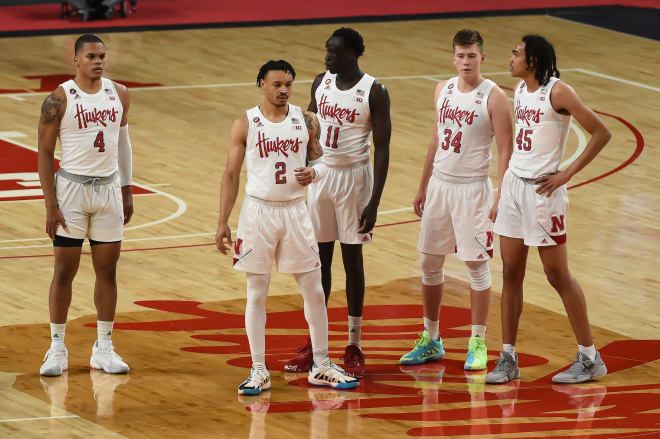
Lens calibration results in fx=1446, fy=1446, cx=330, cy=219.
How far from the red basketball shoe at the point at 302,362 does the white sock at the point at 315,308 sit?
352mm

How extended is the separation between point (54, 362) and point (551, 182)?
3071 millimetres

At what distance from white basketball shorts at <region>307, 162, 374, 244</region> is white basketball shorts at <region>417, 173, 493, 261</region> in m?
0.42

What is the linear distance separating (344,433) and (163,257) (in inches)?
162

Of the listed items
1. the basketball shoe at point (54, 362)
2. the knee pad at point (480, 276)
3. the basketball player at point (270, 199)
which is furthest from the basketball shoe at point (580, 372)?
the basketball shoe at point (54, 362)

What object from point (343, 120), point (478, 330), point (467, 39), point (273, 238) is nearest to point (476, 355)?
point (478, 330)

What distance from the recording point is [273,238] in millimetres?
8117

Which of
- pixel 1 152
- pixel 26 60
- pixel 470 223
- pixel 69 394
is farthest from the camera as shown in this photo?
pixel 26 60

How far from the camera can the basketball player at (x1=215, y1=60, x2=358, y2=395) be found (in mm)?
8055

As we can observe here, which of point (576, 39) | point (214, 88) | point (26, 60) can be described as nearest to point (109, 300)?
point (214, 88)

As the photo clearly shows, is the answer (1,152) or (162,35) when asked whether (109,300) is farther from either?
(162,35)

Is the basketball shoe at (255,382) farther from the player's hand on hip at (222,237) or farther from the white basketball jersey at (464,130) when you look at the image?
the white basketball jersey at (464,130)

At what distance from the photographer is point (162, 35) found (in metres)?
21.0

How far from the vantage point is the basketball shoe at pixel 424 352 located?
8883 mm

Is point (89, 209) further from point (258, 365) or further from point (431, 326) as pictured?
point (431, 326)
